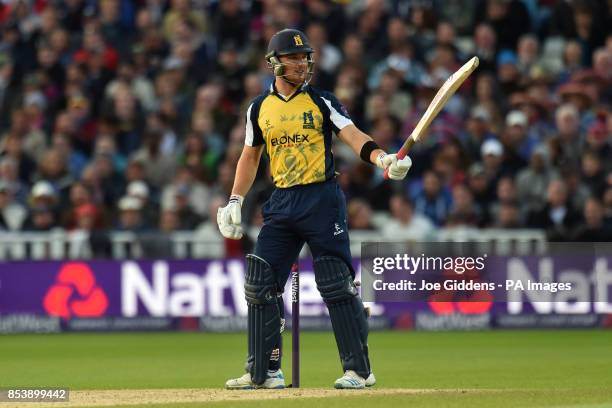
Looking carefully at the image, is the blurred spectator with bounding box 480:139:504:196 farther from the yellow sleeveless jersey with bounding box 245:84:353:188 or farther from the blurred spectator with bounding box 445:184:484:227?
the yellow sleeveless jersey with bounding box 245:84:353:188

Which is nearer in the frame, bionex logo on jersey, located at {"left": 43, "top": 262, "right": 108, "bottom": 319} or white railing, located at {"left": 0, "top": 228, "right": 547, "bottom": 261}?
white railing, located at {"left": 0, "top": 228, "right": 547, "bottom": 261}

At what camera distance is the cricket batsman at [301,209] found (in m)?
10.7

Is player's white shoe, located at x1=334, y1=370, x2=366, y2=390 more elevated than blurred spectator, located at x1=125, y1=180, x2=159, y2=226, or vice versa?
blurred spectator, located at x1=125, y1=180, x2=159, y2=226

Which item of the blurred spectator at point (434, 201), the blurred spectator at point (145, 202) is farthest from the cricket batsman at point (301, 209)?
the blurred spectator at point (145, 202)

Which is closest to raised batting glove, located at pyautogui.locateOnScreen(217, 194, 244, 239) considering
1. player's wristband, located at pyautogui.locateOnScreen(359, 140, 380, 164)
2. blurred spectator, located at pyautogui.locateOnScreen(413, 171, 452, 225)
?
player's wristband, located at pyautogui.locateOnScreen(359, 140, 380, 164)

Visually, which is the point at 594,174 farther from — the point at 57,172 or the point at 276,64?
the point at 276,64

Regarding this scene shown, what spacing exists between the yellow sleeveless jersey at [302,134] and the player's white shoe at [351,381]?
54.6 inches

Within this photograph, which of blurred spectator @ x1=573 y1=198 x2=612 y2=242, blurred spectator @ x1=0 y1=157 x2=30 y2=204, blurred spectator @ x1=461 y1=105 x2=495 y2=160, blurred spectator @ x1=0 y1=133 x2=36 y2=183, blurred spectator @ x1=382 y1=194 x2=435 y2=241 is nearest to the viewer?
blurred spectator @ x1=573 y1=198 x2=612 y2=242

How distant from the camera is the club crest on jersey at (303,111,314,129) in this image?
35.1 ft

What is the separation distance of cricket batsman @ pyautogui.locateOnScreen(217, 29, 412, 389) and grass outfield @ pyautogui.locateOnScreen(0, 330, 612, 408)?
41 centimetres

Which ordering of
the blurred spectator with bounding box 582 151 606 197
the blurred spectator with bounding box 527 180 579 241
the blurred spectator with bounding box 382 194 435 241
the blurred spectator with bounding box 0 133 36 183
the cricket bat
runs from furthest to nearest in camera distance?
the blurred spectator with bounding box 0 133 36 183 < the blurred spectator with bounding box 382 194 435 241 < the blurred spectator with bounding box 582 151 606 197 < the blurred spectator with bounding box 527 180 579 241 < the cricket bat

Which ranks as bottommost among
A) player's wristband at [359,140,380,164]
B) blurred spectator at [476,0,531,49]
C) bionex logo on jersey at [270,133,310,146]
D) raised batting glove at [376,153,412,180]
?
raised batting glove at [376,153,412,180]

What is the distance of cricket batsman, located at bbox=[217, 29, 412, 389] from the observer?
421 inches

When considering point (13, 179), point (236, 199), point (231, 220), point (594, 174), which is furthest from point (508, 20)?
point (231, 220)
